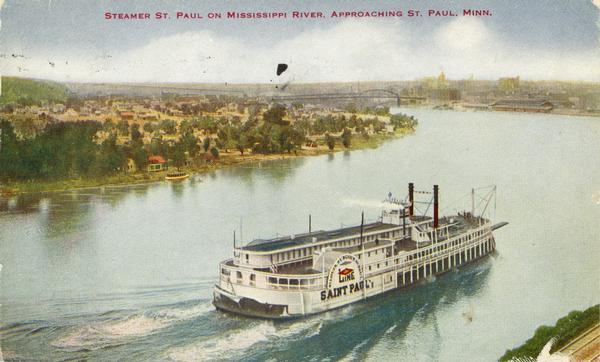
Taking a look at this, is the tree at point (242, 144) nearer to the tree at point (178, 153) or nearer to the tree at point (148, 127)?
the tree at point (178, 153)

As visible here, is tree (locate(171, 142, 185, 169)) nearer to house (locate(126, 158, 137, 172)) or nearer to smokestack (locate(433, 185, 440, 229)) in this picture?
house (locate(126, 158, 137, 172))

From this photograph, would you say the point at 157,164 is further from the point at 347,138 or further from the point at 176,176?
the point at 347,138

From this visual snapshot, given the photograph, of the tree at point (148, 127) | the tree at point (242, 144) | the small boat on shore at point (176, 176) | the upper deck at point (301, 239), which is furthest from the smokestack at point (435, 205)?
the tree at point (148, 127)

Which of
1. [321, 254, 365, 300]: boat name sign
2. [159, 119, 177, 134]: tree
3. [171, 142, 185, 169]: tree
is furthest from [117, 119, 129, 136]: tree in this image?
[321, 254, 365, 300]: boat name sign

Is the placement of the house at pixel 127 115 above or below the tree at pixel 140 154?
above

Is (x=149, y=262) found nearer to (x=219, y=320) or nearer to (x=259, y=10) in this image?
(x=219, y=320)

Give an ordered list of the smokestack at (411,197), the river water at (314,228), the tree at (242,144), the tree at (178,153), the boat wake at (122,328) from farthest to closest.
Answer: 1. the smokestack at (411,197)
2. the tree at (242,144)
3. the tree at (178,153)
4. the river water at (314,228)
5. the boat wake at (122,328)
